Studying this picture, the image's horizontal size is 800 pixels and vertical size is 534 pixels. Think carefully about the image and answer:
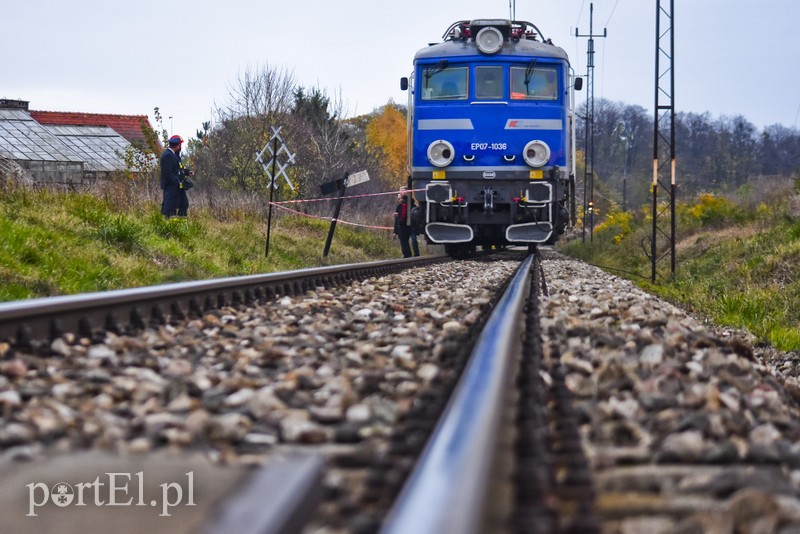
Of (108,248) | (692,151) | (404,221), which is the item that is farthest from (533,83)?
(692,151)

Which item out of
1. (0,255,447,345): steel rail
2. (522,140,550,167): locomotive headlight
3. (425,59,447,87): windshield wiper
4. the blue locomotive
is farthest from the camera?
(425,59,447,87): windshield wiper

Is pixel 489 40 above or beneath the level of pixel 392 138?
beneath

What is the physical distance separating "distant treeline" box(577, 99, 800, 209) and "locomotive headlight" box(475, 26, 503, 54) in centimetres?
7034

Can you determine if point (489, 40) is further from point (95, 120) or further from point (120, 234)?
point (95, 120)

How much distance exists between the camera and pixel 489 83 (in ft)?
45.8

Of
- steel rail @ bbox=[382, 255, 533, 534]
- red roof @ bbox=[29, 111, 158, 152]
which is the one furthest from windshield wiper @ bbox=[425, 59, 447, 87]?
red roof @ bbox=[29, 111, 158, 152]

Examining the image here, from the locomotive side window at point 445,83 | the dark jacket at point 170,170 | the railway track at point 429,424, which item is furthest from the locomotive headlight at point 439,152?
the railway track at point 429,424

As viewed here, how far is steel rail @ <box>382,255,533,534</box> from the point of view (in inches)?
53.9

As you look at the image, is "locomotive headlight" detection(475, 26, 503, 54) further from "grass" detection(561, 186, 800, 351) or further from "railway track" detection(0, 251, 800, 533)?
"railway track" detection(0, 251, 800, 533)

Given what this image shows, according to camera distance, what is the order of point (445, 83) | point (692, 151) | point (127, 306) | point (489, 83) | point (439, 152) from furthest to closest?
1. point (692, 151)
2. point (445, 83)
3. point (489, 83)
4. point (439, 152)
5. point (127, 306)

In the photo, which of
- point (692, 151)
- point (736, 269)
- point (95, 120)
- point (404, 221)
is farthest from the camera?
point (692, 151)

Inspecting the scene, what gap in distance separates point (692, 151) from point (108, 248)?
91535 millimetres

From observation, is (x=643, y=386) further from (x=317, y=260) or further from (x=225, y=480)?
(x=317, y=260)

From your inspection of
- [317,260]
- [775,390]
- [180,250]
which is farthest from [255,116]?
[775,390]
